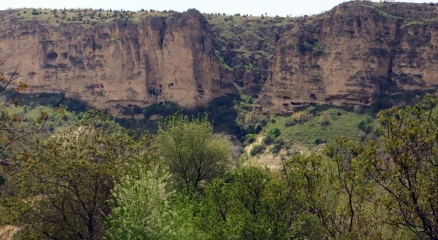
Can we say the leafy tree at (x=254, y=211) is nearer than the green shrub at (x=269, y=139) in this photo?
Yes

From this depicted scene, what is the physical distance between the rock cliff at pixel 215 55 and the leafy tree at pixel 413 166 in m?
56.5

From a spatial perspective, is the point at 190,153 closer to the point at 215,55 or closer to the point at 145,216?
the point at 145,216

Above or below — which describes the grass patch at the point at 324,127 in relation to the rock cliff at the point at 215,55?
below

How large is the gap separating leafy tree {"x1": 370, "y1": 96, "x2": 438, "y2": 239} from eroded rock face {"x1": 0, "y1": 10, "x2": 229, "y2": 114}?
220ft

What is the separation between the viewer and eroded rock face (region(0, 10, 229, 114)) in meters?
84.6

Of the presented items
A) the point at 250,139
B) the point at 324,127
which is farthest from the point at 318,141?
the point at 250,139

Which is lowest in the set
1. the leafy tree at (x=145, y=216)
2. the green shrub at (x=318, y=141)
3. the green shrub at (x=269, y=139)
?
the green shrub at (x=269, y=139)

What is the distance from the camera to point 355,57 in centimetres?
7438

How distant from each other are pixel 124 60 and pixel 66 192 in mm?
64316

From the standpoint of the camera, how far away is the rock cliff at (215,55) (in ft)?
242

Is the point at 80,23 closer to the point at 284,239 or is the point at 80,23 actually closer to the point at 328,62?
the point at 328,62

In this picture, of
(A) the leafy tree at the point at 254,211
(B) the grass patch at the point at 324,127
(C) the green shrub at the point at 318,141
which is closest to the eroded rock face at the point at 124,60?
(B) the grass patch at the point at 324,127

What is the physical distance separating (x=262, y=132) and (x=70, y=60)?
118ft

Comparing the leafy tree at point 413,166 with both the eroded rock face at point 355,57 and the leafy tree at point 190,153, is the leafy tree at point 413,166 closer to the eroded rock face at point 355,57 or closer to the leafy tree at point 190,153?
the leafy tree at point 190,153
